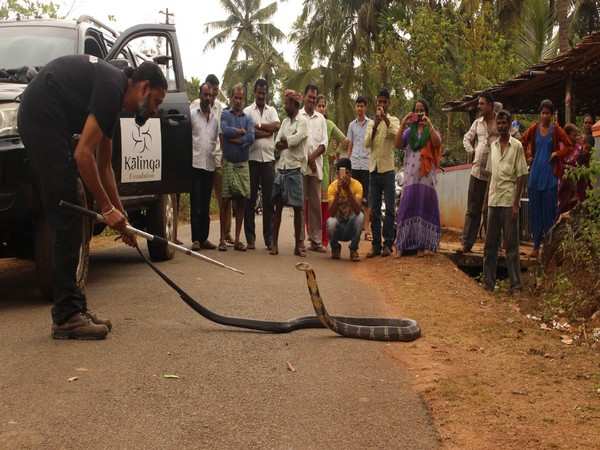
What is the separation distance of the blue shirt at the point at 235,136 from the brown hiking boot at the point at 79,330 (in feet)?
18.2

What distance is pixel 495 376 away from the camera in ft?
16.0

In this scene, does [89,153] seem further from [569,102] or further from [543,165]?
[569,102]

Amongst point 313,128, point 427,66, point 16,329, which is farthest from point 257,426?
point 427,66

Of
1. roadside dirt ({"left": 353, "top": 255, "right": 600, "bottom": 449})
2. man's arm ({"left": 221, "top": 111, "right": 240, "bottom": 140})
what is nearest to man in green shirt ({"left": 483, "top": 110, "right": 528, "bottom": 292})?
roadside dirt ({"left": 353, "top": 255, "right": 600, "bottom": 449})

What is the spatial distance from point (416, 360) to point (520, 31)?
22051mm

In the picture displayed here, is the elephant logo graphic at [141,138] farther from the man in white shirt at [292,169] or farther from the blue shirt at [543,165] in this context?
the blue shirt at [543,165]

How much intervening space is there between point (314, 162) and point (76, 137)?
18.0ft

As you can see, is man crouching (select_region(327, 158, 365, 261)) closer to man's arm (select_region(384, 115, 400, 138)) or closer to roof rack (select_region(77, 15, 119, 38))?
man's arm (select_region(384, 115, 400, 138))

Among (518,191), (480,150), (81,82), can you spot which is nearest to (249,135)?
(480,150)

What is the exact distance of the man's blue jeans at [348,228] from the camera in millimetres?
10500

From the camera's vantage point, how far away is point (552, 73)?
42.1ft

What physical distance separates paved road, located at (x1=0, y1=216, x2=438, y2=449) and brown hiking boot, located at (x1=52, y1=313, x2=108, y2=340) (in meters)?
0.07

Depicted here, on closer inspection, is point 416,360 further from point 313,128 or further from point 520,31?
point 520,31

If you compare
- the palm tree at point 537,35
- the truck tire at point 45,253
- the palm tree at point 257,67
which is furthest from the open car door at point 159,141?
the palm tree at point 257,67
